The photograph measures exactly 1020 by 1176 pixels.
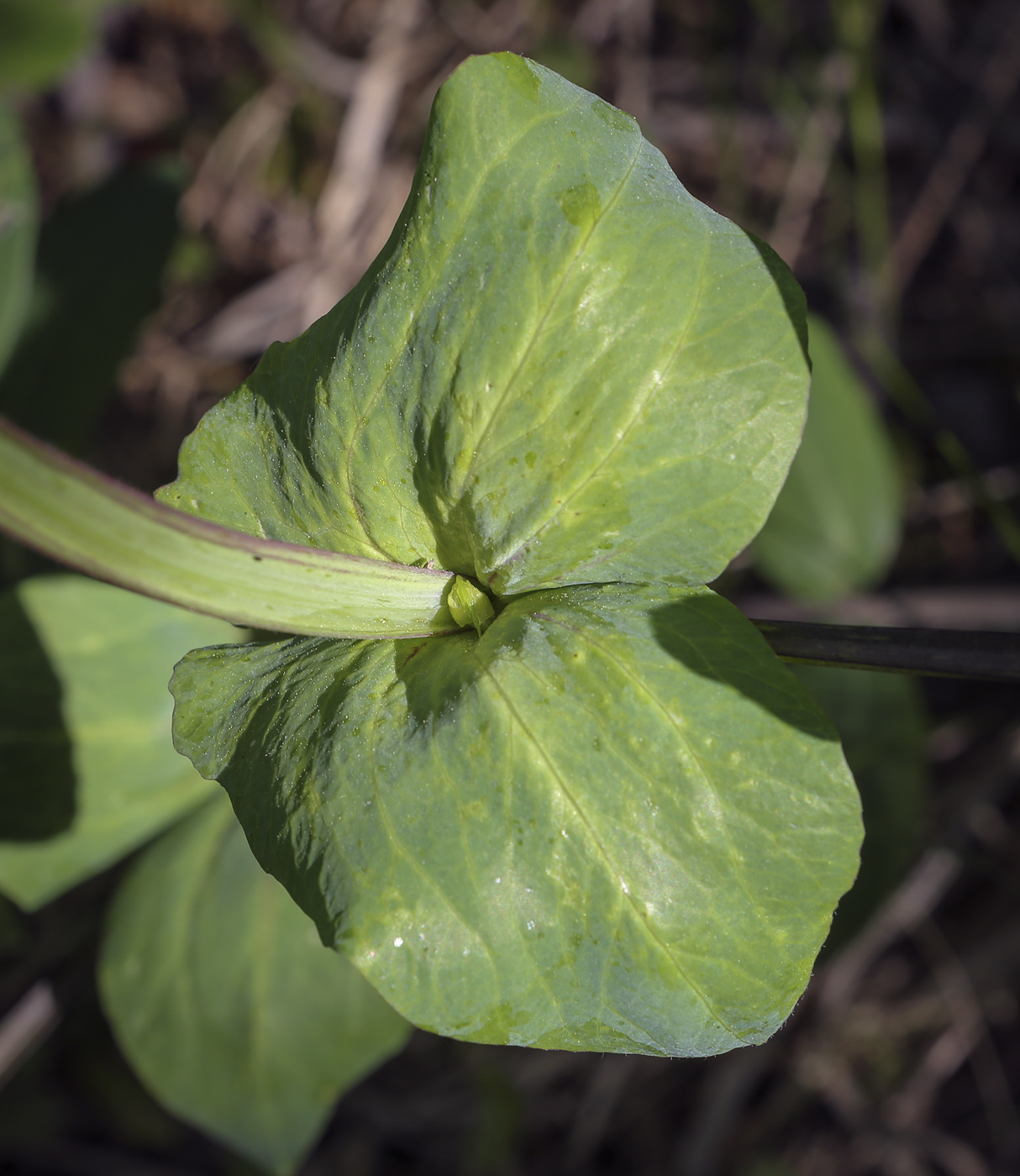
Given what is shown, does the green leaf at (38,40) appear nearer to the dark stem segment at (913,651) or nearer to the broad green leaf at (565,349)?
the broad green leaf at (565,349)

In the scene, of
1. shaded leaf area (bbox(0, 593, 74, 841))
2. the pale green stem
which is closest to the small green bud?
the pale green stem

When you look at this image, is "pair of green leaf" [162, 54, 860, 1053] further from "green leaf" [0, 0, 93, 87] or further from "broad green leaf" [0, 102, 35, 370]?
"green leaf" [0, 0, 93, 87]

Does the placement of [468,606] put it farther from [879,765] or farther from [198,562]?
[879,765]

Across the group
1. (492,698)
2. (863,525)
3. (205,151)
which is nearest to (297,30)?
(205,151)

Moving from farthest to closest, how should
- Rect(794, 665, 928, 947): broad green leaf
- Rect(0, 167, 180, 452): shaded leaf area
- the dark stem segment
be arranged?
Rect(0, 167, 180, 452): shaded leaf area → Rect(794, 665, 928, 947): broad green leaf → the dark stem segment

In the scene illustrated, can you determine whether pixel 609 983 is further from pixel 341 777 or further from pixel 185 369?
pixel 185 369
